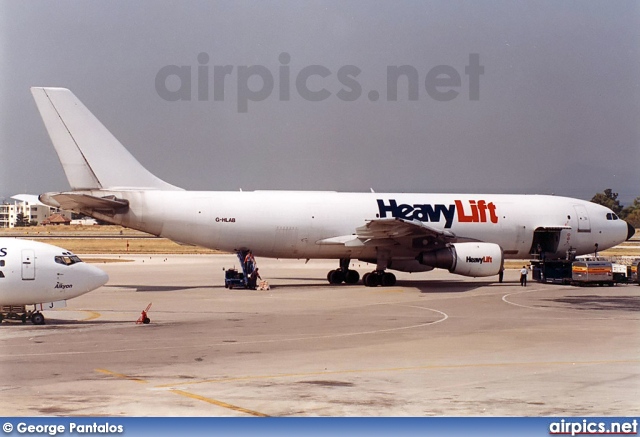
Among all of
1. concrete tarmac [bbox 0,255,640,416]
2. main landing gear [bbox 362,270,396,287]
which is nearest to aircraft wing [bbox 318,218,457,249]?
main landing gear [bbox 362,270,396,287]

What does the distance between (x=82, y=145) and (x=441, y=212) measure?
18155 millimetres

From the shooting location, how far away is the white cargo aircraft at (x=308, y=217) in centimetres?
3938

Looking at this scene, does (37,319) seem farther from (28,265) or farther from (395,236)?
(395,236)

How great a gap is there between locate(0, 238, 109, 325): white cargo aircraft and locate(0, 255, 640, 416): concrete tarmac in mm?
688

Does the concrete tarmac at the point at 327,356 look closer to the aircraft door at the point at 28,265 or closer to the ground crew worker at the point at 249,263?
the aircraft door at the point at 28,265

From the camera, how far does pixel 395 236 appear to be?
41688mm

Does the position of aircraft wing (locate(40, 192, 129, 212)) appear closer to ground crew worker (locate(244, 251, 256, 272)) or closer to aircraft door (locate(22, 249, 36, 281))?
ground crew worker (locate(244, 251, 256, 272))

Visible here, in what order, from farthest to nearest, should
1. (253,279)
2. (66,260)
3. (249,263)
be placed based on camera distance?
1. (253,279)
2. (249,263)
3. (66,260)

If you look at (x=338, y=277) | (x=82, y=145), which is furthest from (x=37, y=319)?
(x=338, y=277)

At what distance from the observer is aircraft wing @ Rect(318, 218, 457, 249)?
132ft

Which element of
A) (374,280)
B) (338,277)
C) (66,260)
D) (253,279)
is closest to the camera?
(66,260)

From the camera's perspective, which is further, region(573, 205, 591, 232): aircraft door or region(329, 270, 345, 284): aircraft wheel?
region(573, 205, 591, 232): aircraft door

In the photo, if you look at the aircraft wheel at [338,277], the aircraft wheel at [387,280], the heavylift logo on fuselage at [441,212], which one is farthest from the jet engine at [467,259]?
the aircraft wheel at [338,277]

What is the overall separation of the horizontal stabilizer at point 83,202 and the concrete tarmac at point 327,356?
13.9 feet
